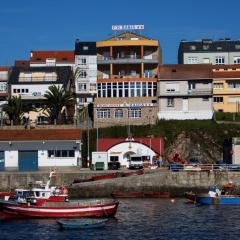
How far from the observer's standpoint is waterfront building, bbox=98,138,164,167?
9550cm

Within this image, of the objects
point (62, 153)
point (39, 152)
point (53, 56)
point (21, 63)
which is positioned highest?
point (53, 56)

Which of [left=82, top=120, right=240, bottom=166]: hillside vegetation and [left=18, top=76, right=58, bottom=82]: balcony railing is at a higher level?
[left=18, top=76, right=58, bottom=82]: balcony railing

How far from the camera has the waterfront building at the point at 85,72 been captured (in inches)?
5271

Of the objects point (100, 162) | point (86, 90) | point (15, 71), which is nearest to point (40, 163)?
point (100, 162)

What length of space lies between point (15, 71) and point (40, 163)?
1391 inches

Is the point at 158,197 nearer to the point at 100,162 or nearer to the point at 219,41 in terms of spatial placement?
the point at 100,162

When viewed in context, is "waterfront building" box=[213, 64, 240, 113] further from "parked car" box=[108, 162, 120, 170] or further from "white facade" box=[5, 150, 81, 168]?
"white facade" box=[5, 150, 81, 168]

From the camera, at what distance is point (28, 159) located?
93000mm

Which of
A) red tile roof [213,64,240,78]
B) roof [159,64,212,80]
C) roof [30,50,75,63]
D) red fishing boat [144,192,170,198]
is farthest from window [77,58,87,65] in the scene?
red fishing boat [144,192,170,198]

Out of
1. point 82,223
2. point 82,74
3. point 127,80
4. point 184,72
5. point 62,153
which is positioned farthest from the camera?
point 82,74

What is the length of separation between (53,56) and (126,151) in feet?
189

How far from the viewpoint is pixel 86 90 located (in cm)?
13750

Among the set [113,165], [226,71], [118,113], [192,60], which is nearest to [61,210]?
[113,165]

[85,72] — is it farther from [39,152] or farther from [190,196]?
[190,196]
